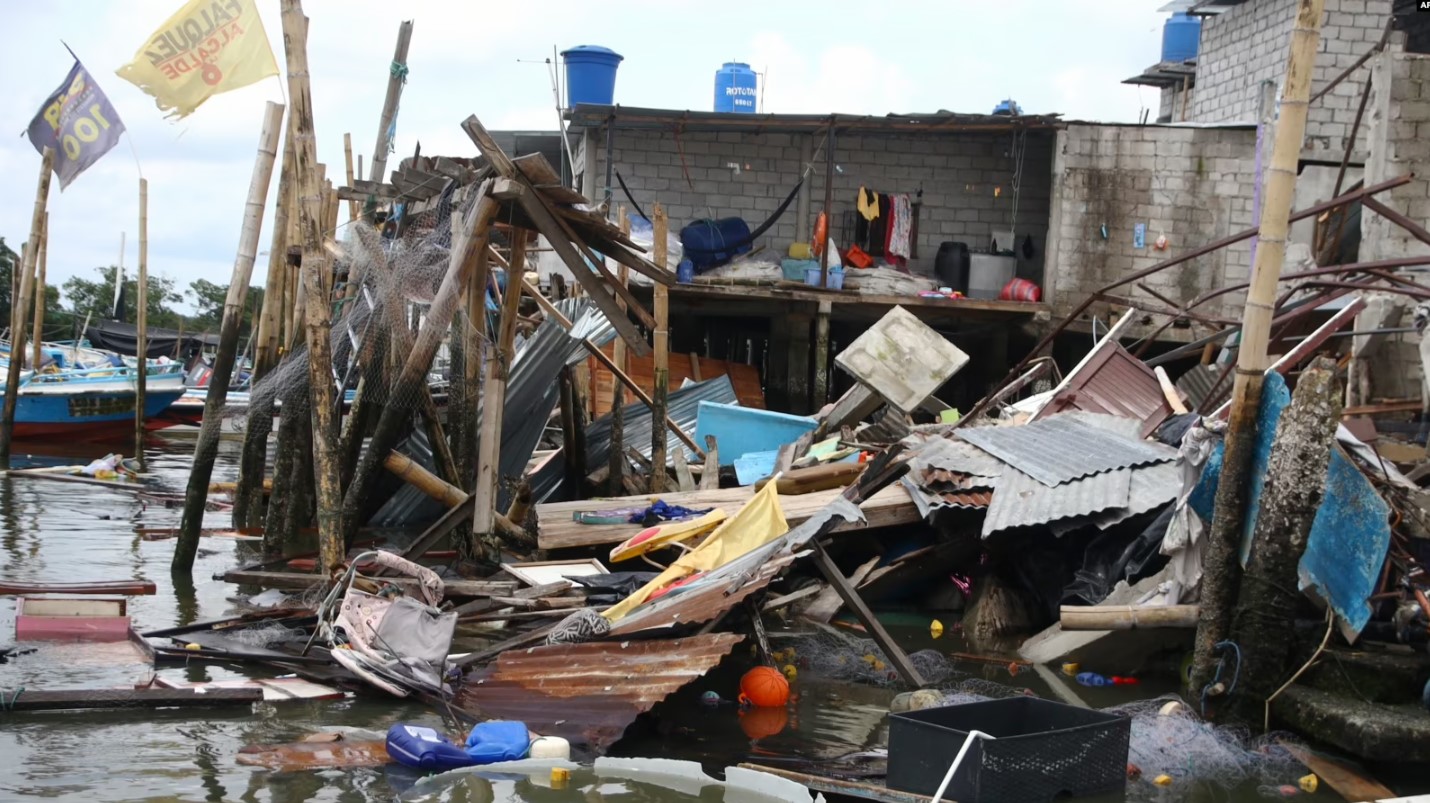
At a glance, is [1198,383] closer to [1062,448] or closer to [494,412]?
[1062,448]

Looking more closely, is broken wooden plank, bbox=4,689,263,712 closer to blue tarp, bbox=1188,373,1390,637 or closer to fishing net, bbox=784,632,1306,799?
fishing net, bbox=784,632,1306,799

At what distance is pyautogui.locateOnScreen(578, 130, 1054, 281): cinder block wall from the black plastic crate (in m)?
15.1

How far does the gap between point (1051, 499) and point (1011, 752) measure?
13.7 ft

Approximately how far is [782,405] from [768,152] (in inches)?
158

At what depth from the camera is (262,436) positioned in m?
12.1

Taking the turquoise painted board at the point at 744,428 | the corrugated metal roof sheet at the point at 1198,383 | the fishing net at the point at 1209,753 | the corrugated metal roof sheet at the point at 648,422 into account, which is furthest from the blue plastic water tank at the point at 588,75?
the fishing net at the point at 1209,753

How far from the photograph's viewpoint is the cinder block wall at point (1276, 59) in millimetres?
18359

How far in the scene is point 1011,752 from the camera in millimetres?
5156

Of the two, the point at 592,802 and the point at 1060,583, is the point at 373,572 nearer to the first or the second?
the point at 592,802

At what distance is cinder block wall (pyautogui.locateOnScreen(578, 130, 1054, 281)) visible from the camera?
20547 mm

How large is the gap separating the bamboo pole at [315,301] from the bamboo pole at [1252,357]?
544 cm

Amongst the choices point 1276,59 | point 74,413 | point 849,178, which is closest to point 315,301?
point 849,178

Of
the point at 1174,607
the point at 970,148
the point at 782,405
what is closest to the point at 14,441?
the point at 782,405

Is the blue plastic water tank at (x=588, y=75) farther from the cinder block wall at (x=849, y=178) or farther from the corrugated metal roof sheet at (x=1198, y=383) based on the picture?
the corrugated metal roof sheet at (x=1198, y=383)
